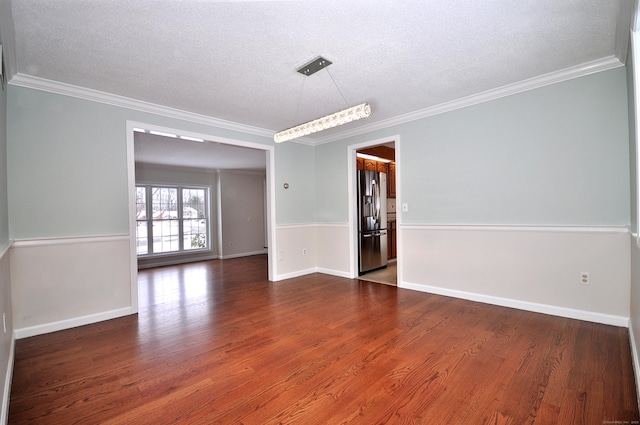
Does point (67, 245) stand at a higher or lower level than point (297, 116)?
lower

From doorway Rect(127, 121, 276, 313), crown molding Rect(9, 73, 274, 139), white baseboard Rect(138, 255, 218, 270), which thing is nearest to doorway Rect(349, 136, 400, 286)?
doorway Rect(127, 121, 276, 313)

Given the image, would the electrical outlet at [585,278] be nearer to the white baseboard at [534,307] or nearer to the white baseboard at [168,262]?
the white baseboard at [534,307]

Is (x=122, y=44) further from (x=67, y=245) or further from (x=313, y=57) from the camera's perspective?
(x=67, y=245)

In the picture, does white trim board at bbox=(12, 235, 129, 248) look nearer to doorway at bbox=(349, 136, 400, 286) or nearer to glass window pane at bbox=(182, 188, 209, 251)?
doorway at bbox=(349, 136, 400, 286)

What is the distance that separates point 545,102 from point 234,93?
3233mm

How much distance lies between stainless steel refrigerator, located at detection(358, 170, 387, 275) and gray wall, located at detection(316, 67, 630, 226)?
103 cm

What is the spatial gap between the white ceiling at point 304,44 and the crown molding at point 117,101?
7cm

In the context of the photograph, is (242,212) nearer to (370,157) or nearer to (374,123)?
(370,157)

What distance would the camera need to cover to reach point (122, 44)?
A: 88.7 inches

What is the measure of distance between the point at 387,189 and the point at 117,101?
4729 mm

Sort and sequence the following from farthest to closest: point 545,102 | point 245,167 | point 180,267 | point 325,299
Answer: point 245,167 < point 180,267 < point 325,299 < point 545,102

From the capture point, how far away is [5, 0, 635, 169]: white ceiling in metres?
1.92

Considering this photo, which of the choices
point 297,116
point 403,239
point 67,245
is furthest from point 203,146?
point 403,239

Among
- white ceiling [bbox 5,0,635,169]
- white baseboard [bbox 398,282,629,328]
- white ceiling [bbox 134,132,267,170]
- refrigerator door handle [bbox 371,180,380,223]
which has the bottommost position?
white baseboard [bbox 398,282,629,328]
